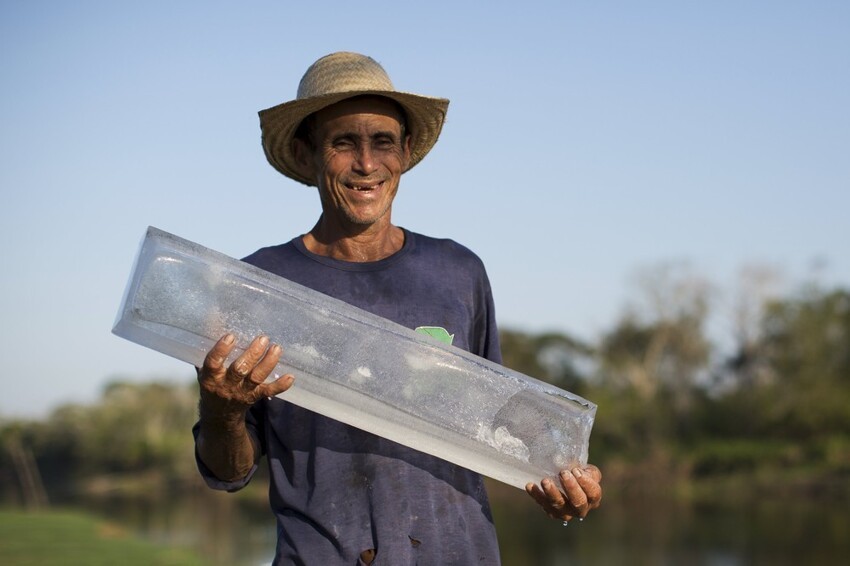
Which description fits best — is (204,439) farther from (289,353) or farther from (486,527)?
(486,527)

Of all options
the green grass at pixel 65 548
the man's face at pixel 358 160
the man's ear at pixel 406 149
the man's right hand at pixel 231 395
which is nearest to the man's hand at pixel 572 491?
the man's right hand at pixel 231 395

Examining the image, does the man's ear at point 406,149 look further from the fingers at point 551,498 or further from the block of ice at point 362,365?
the fingers at point 551,498

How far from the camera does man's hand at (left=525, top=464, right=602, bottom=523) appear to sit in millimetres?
→ 2436

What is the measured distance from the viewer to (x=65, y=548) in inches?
619

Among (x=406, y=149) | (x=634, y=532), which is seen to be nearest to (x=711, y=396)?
(x=634, y=532)

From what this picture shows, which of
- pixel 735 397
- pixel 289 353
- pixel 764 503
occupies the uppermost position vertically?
pixel 735 397

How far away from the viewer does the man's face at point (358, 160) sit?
9.07 feet

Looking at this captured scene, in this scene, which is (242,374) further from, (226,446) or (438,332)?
(438,332)

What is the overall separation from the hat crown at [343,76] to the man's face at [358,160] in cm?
8

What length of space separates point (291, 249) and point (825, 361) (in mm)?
44334

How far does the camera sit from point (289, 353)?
7.88 ft

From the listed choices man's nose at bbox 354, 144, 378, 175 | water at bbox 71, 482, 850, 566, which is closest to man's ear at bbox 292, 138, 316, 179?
man's nose at bbox 354, 144, 378, 175

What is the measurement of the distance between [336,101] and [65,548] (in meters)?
14.6

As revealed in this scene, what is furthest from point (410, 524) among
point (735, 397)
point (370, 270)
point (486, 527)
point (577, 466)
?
point (735, 397)
